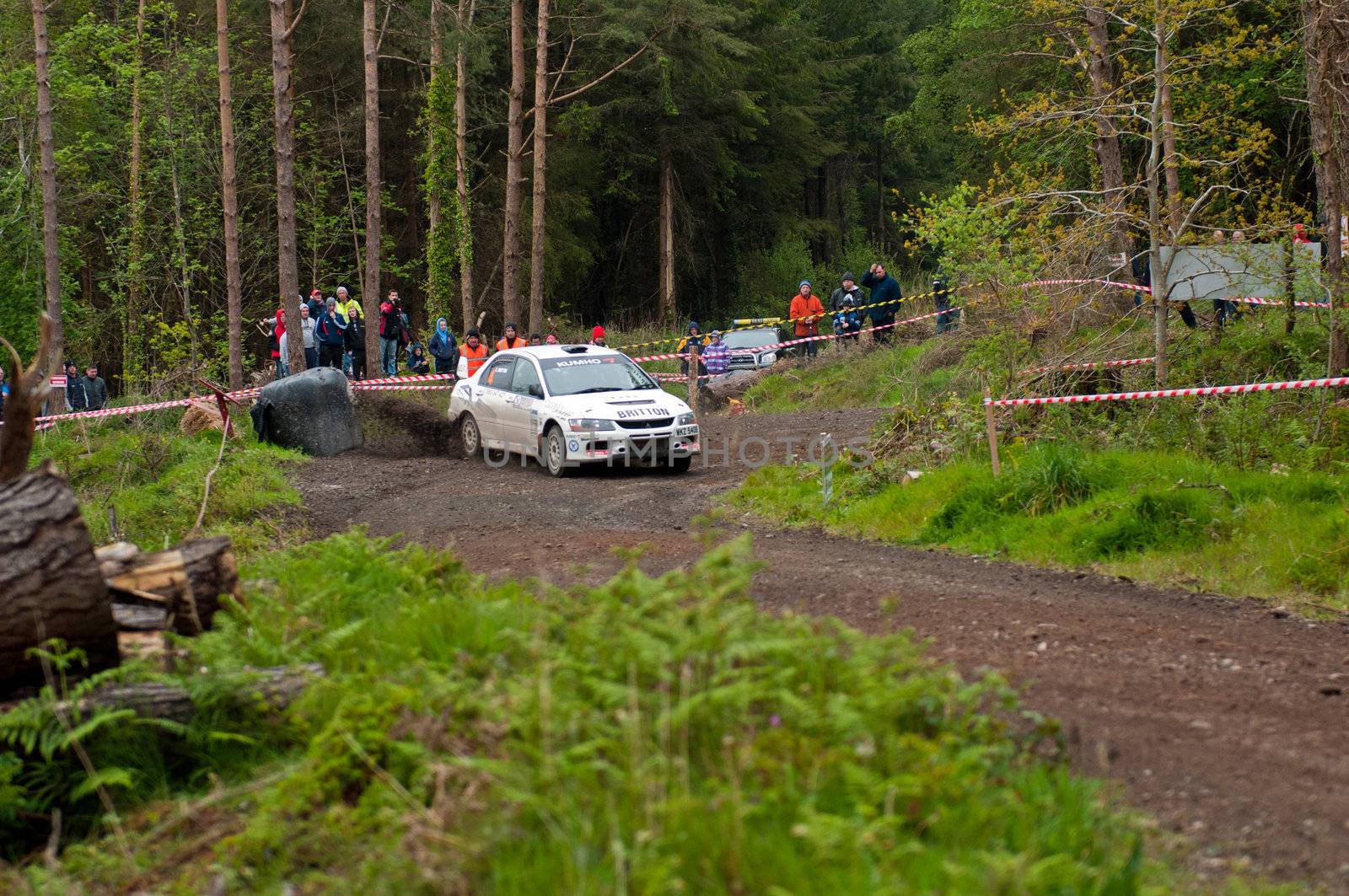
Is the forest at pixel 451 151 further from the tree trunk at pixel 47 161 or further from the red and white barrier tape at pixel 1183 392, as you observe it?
the red and white barrier tape at pixel 1183 392

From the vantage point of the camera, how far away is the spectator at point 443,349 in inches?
1123

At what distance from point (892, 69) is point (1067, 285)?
52481 mm

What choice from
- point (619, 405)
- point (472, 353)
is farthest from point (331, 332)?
point (619, 405)

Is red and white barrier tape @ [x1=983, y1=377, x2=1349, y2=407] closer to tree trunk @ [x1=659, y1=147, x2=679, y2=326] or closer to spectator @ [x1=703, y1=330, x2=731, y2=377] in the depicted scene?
spectator @ [x1=703, y1=330, x2=731, y2=377]

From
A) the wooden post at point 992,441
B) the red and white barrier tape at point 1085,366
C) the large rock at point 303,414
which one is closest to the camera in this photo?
the wooden post at point 992,441

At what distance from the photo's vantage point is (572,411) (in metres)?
18.2

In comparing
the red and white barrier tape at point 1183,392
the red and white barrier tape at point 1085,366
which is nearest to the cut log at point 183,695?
the red and white barrier tape at point 1183,392

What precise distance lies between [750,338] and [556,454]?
16.7 meters

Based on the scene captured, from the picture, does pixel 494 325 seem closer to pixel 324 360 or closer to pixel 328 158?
pixel 328 158

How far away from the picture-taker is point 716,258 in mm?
54844

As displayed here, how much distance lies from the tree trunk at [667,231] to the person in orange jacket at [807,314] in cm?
1490

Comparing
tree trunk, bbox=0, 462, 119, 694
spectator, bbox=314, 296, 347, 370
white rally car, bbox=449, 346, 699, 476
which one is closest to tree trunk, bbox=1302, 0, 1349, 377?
white rally car, bbox=449, 346, 699, 476

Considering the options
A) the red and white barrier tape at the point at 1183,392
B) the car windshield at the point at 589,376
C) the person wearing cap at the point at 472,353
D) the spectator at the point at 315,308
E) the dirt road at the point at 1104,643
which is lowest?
the dirt road at the point at 1104,643

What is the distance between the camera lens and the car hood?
713 inches
